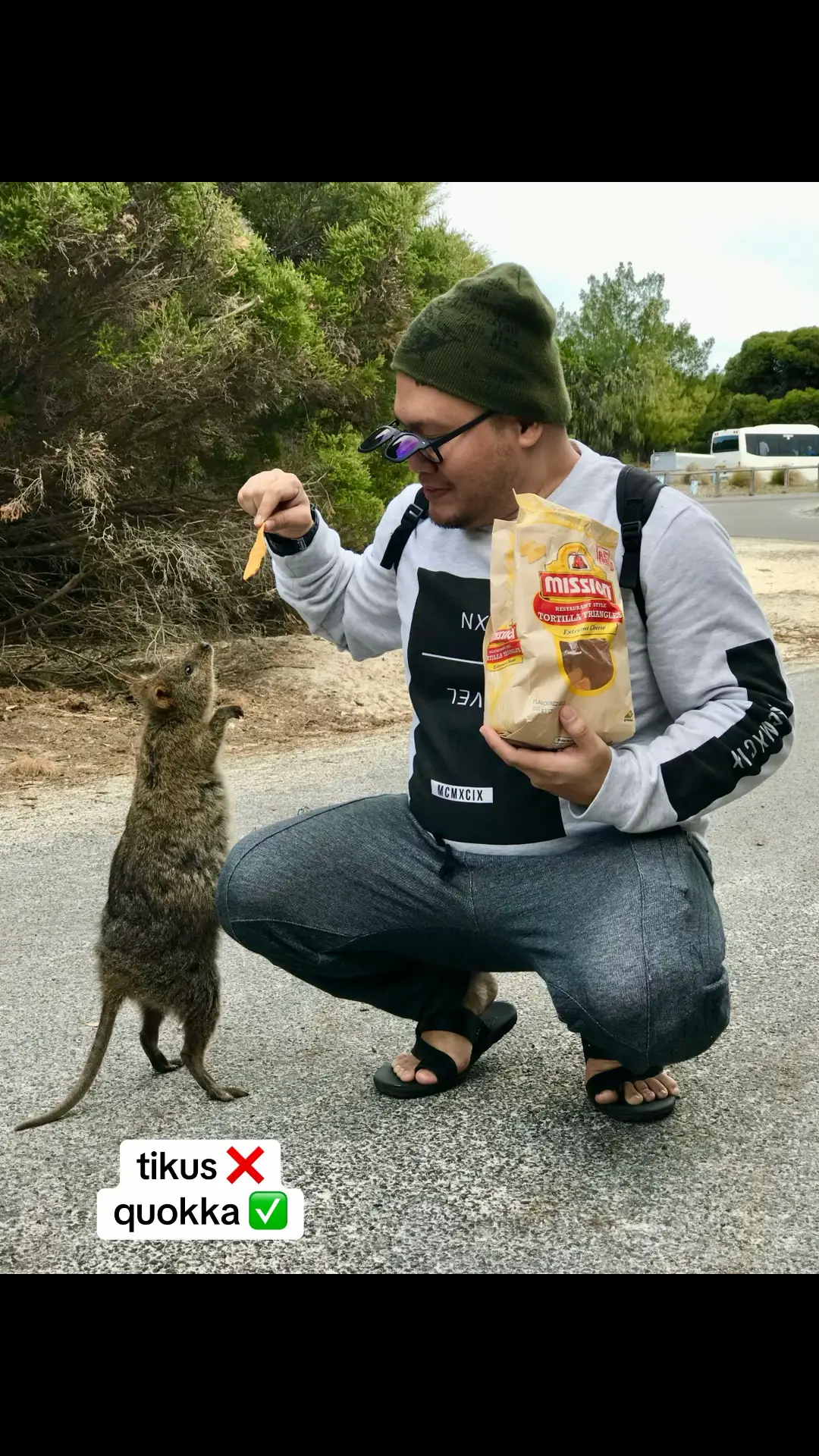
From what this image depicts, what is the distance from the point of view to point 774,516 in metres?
10.8

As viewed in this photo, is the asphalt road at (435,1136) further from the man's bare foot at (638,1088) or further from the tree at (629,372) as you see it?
the tree at (629,372)

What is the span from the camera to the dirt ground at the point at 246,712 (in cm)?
651

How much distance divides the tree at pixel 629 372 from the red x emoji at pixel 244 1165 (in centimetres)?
459

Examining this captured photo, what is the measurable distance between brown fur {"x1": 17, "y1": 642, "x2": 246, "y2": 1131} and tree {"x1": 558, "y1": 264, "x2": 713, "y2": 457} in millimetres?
3672

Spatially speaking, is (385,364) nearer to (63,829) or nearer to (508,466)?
(63,829)

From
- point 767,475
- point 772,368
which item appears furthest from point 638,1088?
point 767,475

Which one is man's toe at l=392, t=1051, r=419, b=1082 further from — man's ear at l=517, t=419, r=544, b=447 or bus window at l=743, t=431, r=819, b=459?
bus window at l=743, t=431, r=819, b=459

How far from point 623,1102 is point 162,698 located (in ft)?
4.40

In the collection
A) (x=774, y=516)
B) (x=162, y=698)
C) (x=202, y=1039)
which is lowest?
(x=202, y=1039)

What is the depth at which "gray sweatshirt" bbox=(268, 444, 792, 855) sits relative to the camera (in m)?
2.46

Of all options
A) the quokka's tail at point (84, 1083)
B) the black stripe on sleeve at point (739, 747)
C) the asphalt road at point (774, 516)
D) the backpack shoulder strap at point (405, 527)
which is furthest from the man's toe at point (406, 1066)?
the asphalt road at point (774, 516)

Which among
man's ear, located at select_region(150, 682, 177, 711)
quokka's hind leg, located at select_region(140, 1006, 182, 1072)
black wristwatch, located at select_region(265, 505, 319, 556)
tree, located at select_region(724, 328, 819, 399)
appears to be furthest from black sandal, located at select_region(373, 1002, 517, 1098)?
tree, located at select_region(724, 328, 819, 399)

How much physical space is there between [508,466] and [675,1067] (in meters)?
1.43

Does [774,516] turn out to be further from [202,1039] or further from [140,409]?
[202,1039]
